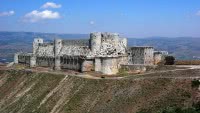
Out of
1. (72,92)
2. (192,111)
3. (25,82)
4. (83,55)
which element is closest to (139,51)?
(83,55)

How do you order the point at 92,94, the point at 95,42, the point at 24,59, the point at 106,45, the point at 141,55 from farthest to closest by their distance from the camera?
1. the point at 24,59
2. the point at 141,55
3. the point at 106,45
4. the point at 95,42
5. the point at 92,94

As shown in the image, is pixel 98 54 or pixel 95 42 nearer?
pixel 98 54

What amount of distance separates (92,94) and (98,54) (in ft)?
50.3

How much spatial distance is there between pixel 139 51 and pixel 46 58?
82.2 feet

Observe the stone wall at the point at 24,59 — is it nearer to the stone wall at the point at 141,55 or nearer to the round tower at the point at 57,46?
the round tower at the point at 57,46

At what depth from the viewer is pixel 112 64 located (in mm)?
89562

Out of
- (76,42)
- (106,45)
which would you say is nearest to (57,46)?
(76,42)

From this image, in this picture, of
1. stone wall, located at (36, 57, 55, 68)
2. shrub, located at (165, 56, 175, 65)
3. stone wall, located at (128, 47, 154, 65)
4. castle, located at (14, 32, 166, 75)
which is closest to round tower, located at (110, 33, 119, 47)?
castle, located at (14, 32, 166, 75)

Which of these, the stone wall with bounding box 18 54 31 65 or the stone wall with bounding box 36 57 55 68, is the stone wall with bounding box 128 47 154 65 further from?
the stone wall with bounding box 18 54 31 65

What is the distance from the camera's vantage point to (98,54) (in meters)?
92.4

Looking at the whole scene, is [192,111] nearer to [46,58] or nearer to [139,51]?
[139,51]

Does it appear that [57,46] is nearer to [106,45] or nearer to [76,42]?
[76,42]

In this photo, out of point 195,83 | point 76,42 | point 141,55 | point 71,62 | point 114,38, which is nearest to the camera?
point 195,83

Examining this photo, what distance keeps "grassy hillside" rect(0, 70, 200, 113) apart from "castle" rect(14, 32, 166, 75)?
550 cm
